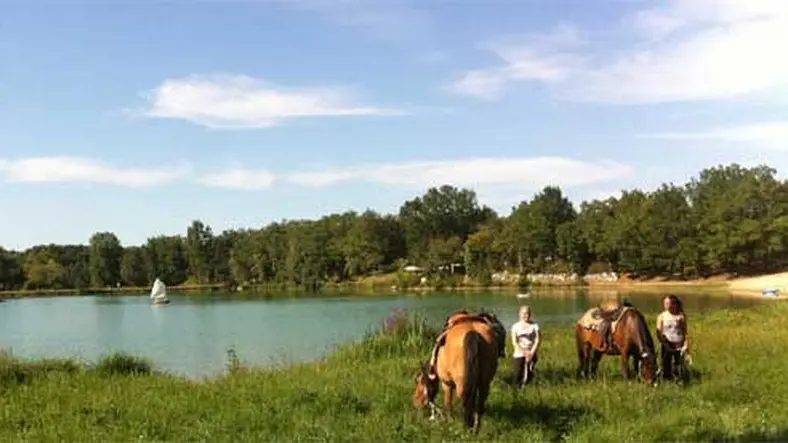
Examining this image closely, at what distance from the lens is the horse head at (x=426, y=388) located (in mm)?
11875

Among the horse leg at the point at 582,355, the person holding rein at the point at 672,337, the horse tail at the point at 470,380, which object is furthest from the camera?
the horse leg at the point at 582,355

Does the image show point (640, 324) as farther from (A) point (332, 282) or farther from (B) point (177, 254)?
(B) point (177, 254)

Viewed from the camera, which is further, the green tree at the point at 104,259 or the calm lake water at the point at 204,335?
the green tree at the point at 104,259

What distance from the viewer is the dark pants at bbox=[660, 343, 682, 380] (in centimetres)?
1478

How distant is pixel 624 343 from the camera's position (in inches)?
581

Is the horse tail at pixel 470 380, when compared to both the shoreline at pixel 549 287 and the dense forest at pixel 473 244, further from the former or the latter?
the dense forest at pixel 473 244

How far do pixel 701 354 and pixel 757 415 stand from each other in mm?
7404

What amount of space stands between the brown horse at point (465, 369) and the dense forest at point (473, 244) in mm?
87600

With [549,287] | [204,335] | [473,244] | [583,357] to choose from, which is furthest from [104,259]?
[583,357]

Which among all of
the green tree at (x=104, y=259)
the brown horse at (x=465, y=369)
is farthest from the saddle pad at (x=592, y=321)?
the green tree at (x=104, y=259)

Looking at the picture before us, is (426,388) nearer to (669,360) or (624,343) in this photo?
(624,343)

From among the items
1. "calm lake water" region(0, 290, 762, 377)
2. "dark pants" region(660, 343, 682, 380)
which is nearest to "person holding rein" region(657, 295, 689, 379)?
"dark pants" region(660, 343, 682, 380)

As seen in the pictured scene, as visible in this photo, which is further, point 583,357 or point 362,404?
point 583,357

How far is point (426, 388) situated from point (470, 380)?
1202 mm
